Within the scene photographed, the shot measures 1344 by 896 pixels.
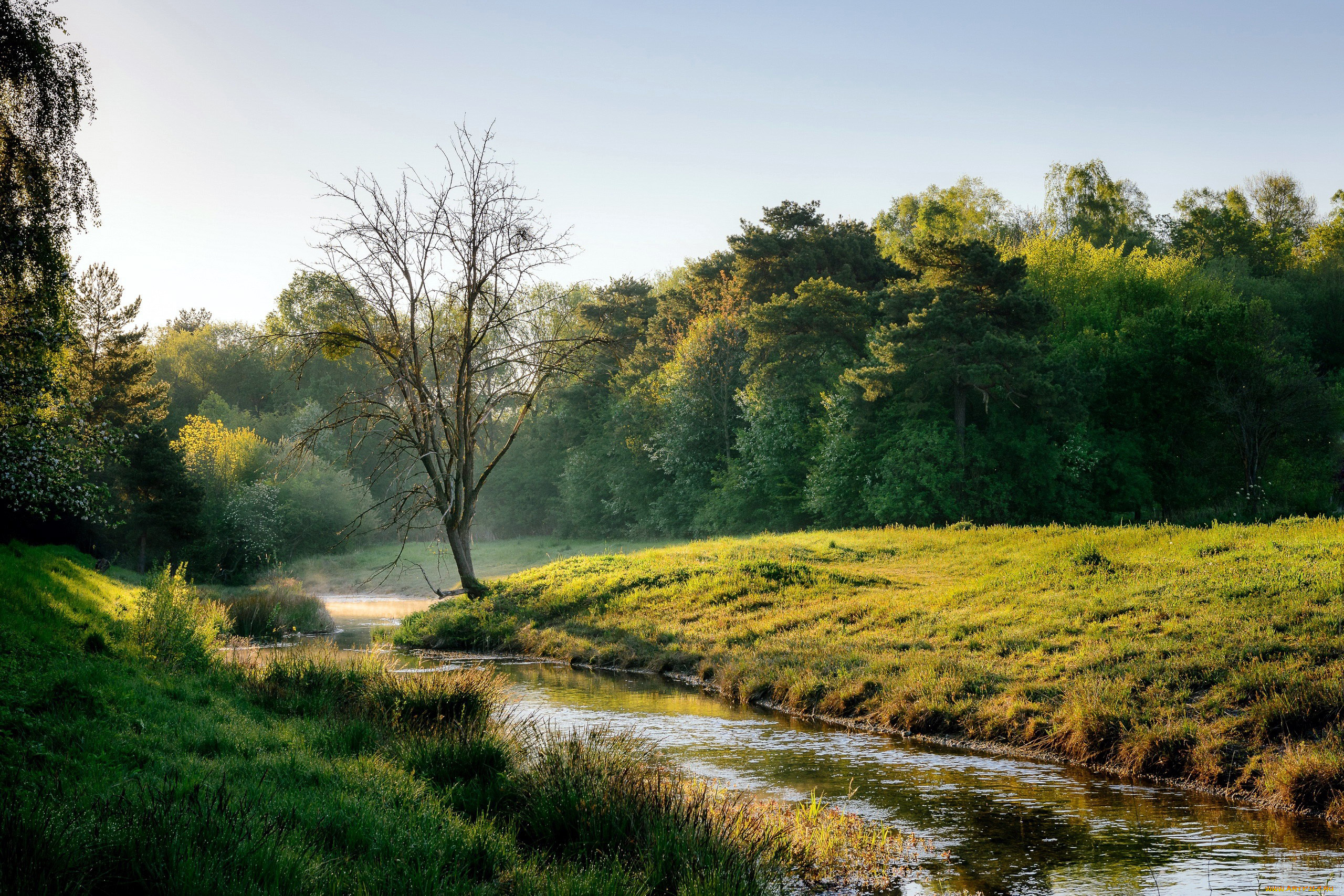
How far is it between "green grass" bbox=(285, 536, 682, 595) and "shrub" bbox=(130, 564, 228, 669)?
1205 inches

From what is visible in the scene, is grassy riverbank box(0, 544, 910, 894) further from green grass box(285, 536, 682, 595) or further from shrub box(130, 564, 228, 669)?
green grass box(285, 536, 682, 595)

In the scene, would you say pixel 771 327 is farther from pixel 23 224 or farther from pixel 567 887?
pixel 567 887

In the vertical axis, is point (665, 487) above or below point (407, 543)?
above

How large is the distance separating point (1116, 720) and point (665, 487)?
50.4m

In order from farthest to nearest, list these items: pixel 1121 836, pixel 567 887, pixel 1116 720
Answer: pixel 1116 720
pixel 1121 836
pixel 567 887

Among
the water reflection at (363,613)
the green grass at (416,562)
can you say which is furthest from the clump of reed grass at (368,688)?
the green grass at (416,562)

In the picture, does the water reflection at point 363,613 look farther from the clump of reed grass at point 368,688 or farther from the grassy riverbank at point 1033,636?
the clump of reed grass at point 368,688

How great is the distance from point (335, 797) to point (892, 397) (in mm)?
38268

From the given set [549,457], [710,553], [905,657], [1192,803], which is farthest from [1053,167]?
[1192,803]

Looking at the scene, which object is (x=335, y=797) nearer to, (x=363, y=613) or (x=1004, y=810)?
(x=1004, y=810)

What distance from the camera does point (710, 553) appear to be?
2870 cm

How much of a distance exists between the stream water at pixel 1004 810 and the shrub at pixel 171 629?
541 cm

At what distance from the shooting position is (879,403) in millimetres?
43312

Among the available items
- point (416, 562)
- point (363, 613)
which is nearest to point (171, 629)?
point (363, 613)
